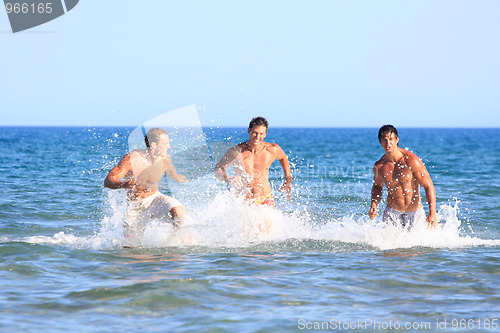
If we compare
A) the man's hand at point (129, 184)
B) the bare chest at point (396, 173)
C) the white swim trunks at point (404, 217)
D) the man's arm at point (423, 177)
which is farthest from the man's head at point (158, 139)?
the man's arm at point (423, 177)

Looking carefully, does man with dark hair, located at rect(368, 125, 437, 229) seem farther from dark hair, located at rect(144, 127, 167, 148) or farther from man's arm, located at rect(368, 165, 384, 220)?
dark hair, located at rect(144, 127, 167, 148)

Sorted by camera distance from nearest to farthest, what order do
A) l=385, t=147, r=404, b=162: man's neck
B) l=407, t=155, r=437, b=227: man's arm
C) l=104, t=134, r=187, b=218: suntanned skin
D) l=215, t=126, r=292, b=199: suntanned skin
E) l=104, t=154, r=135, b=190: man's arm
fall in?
l=104, t=154, r=135, b=190: man's arm
l=104, t=134, r=187, b=218: suntanned skin
l=407, t=155, r=437, b=227: man's arm
l=385, t=147, r=404, b=162: man's neck
l=215, t=126, r=292, b=199: suntanned skin

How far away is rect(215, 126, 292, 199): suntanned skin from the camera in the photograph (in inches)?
346

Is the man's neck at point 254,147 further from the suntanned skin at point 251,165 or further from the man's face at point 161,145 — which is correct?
the man's face at point 161,145

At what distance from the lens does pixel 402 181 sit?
8.22 metres

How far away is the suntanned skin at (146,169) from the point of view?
304 inches

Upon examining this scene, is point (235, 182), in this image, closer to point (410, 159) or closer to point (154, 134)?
point (154, 134)

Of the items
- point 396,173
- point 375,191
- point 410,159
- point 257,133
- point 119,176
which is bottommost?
point 375,191

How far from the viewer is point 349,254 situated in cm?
806

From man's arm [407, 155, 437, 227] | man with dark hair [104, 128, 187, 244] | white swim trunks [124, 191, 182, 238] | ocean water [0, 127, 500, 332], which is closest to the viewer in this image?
ocean water [0, 127, 500, 332]

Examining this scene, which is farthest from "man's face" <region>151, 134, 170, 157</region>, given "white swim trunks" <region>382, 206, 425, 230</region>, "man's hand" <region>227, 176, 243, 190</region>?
"white swim trunks" <region>382, 206, 425, 230</region>

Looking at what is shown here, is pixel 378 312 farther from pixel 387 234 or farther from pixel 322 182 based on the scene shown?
pixel 322 182
